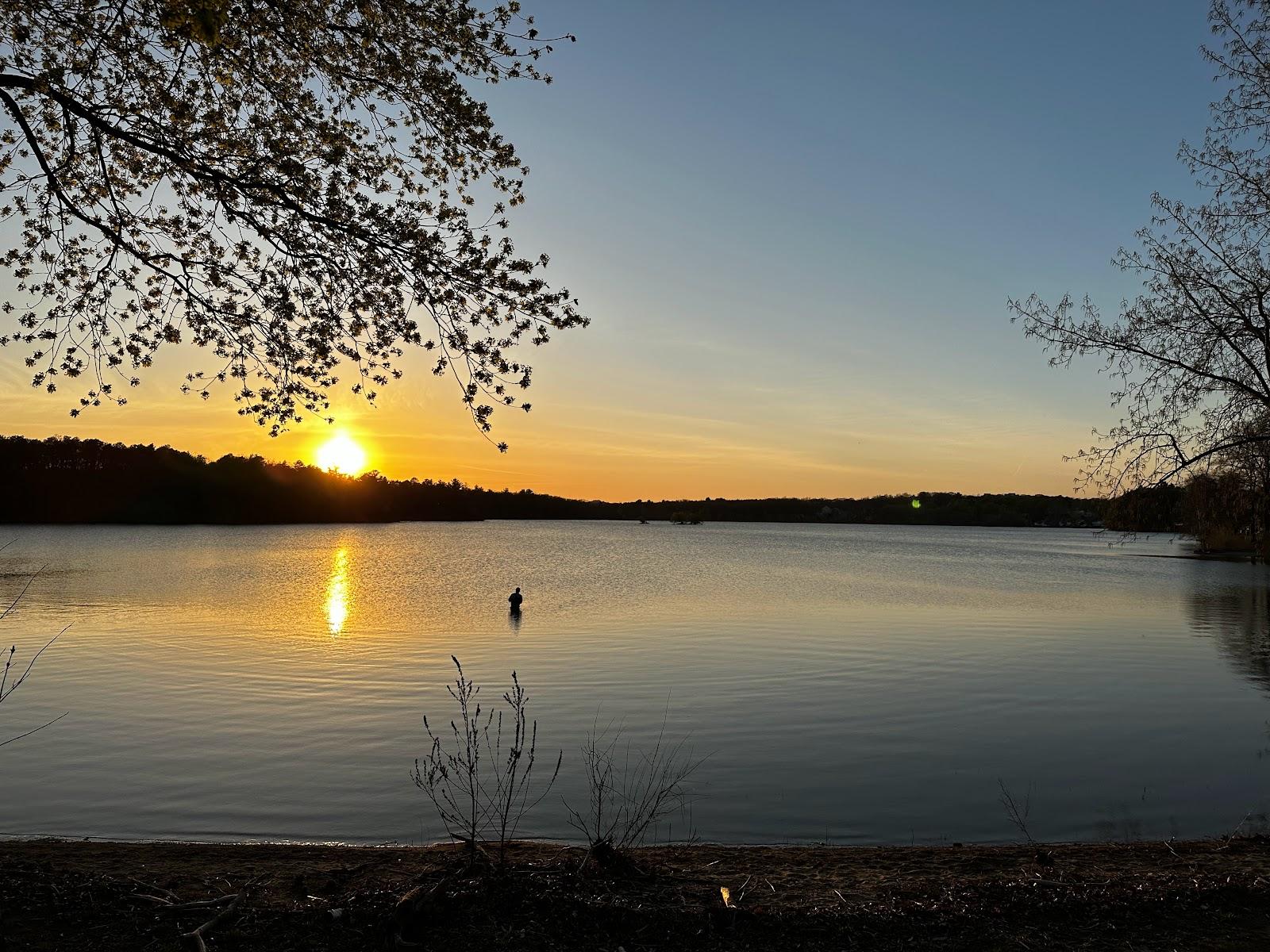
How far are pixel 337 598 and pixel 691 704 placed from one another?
2472 cm

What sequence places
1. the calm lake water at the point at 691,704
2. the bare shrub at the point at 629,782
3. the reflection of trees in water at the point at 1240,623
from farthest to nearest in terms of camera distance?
the reflection of trees in water at the point at 1240,623, the calm lake water at the point at 691,704, the bare shrub at the point at 629,782

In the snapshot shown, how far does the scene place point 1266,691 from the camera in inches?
739

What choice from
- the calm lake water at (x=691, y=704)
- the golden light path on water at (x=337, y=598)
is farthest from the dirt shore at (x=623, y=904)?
the golden light path on water at (x=337, y=598)

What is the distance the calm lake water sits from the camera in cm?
1023

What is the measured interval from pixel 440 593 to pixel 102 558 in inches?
1258

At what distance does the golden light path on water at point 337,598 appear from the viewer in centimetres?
2811

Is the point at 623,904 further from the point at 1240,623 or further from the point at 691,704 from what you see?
the point at 1240,623

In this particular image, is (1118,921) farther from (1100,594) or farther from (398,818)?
(1100,594)

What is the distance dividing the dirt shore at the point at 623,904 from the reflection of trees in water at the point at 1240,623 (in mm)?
16996

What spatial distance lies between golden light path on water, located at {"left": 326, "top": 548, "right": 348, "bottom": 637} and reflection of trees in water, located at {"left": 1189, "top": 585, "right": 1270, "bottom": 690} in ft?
84.5

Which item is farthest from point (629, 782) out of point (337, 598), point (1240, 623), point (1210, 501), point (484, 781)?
point (1240, 623)

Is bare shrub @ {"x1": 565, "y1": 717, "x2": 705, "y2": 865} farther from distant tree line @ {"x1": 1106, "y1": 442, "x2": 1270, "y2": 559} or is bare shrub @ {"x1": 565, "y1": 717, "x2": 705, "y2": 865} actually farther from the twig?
distant tree line @ {"x1": 1106, "y1": 442, "x2": 1270, "y2": 559}

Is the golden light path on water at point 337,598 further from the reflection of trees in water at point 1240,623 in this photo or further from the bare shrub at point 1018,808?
the reflection of trees in water at point 1240,623

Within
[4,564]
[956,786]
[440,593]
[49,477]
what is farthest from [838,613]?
[49,477]
